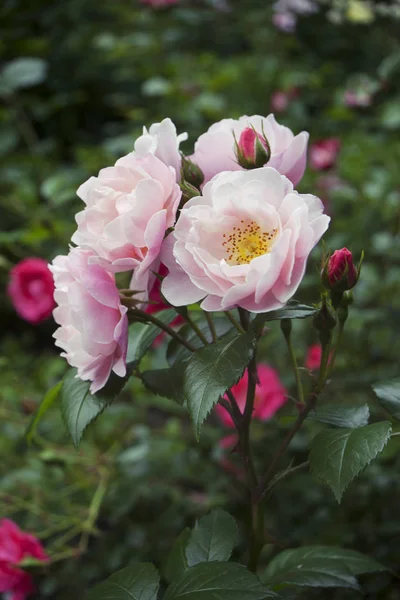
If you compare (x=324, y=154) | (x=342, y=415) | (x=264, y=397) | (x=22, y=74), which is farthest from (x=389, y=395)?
(x=22, y=74)

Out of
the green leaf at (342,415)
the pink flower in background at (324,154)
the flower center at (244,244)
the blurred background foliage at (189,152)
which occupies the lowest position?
the blurred background foliage at (189,152)

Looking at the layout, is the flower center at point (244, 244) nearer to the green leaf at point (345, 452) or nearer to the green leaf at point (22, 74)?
the green leaf at point (345, 452)

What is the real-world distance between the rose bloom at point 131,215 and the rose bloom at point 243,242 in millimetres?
18

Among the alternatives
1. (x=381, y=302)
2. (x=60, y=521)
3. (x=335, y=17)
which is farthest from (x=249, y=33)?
(x=60, y=521)

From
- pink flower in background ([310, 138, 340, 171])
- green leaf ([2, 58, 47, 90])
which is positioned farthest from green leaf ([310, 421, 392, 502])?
green leaf ([2, 58, 47, 90])

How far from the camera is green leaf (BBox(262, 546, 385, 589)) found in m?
0.63

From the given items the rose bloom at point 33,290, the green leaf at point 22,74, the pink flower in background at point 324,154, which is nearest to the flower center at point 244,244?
the rose bloom at point 33,290

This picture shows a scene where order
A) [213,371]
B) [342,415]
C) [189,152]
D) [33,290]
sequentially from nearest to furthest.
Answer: [213,371], [342,415], [33,290], [189,152]

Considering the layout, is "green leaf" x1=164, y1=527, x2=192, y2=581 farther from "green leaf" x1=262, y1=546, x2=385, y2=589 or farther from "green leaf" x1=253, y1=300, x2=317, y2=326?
"green leaf" x1=253, y1=300, x2=317, y2=326

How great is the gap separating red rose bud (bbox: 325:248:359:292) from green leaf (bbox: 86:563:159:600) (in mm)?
263

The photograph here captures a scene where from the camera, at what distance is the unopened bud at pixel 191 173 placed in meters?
0.58

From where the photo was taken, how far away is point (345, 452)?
1.65ft

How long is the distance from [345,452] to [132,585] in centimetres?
20

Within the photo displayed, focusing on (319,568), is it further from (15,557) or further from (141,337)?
(15,557)
